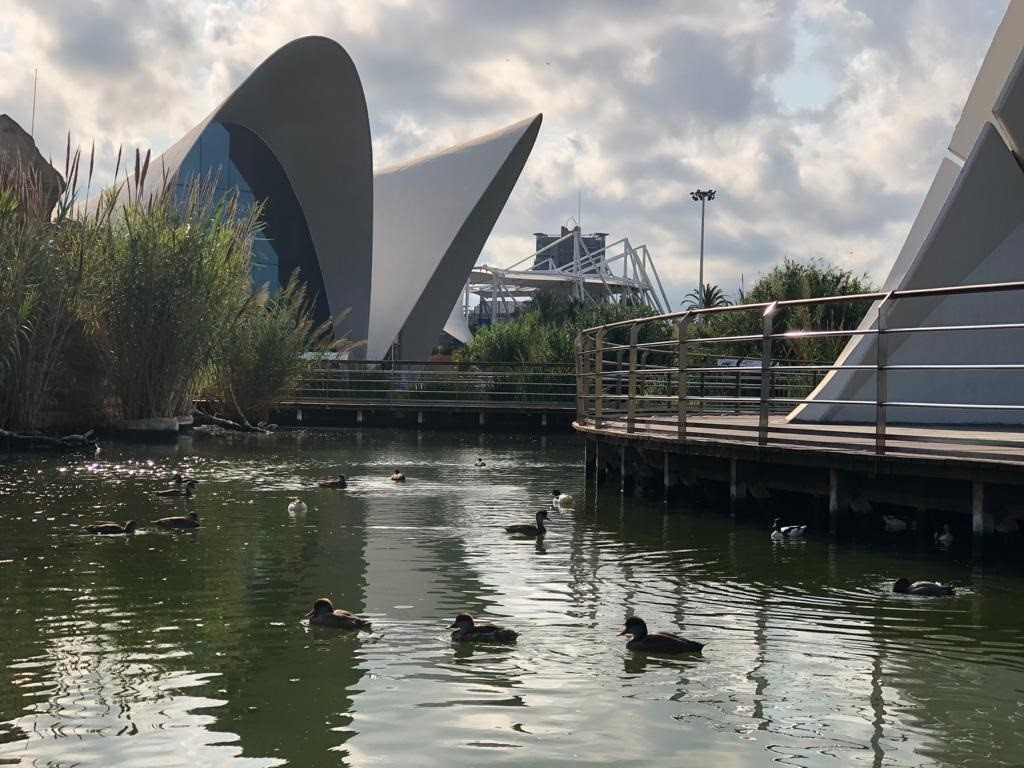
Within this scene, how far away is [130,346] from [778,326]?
18.5 metres

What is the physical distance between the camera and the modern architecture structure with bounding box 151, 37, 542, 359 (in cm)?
4241

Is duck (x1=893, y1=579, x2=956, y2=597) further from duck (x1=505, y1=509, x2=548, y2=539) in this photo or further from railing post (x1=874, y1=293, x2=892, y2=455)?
duck (x1=505, y1=509, x2=548, y2=539)

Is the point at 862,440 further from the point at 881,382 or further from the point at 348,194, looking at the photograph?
the point at 348,194

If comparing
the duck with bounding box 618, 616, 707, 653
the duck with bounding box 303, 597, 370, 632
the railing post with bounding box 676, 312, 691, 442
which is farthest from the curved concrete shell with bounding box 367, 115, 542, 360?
the duck with bounding box 618, 616, 707, 653

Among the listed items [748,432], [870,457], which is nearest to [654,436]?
[748,432]

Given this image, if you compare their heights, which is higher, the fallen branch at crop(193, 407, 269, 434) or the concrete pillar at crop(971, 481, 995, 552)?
the fallen branch at crop(193, 407, 269, 434)

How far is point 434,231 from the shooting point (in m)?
45.8

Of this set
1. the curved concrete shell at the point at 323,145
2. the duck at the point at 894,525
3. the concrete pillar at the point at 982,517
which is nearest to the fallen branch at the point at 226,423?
the curved concrete shell at the point at 323,145

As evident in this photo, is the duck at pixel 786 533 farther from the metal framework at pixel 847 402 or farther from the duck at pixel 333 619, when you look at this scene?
the duck at pixel 333 619

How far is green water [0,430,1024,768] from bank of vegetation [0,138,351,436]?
7.74 meters

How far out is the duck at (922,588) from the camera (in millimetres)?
7918

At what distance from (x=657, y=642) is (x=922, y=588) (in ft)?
7.90

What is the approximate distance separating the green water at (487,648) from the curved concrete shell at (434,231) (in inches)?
1322

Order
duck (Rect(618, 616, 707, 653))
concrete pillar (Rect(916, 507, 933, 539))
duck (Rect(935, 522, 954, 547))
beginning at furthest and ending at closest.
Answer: concrete pillar (Rect(916, 507, 933, 539)) < duck (Rect(935, 522, 954, 547)) < duck (Rect(618, 616, 707, 653))
